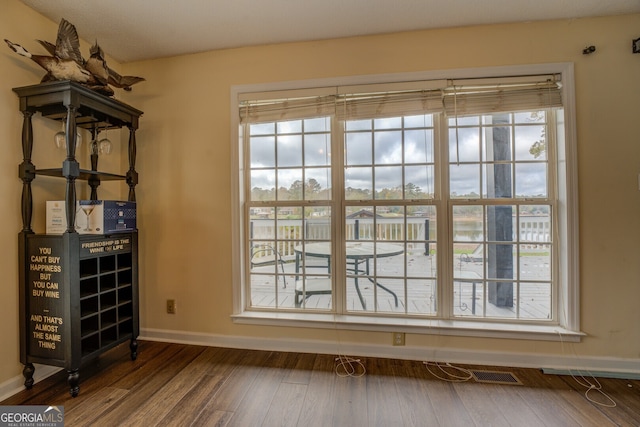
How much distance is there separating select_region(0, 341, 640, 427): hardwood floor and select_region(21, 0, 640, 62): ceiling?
8.51ft

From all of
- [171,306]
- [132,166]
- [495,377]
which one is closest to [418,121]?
[495,377]

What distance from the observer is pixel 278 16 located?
74.0 inches

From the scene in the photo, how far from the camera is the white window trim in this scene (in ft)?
6.22

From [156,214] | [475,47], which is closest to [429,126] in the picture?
[475,47]

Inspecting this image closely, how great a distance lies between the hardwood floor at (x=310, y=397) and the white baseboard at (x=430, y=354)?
70 millimetres

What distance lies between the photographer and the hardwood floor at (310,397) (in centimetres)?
144

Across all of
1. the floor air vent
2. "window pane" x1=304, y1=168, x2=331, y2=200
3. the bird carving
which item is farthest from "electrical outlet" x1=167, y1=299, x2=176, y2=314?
the floor air vent

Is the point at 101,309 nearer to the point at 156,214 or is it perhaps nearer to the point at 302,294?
the point at 156,214

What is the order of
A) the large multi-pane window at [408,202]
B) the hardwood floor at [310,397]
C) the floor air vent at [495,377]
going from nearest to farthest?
the hardwood floor at [310,397] → the floor air vent at [495,377] → the large multi-pane window at [408,202]

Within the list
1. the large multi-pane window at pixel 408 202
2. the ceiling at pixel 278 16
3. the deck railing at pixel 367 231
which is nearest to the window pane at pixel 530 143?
the large multi-pane window at pixel 408 202

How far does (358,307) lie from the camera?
2.20 m

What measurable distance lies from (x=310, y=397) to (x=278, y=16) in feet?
8.75

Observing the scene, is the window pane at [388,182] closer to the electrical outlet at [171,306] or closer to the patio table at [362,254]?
the patio table at [362,254]

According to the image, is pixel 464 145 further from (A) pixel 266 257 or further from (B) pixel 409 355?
(A) pixel 266 257
